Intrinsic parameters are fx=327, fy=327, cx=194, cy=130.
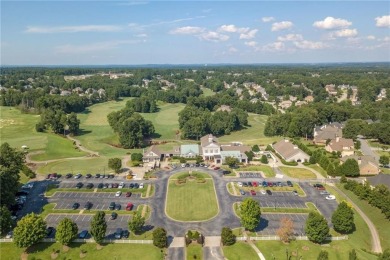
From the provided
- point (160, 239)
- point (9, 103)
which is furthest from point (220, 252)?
point (9, 103)

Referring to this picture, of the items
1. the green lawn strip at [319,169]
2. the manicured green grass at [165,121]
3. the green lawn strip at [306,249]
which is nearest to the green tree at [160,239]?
the green lawn strip at [306,249]

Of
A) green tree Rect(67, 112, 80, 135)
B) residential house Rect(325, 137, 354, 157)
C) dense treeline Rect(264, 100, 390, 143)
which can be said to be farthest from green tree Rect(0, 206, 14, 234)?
dense treeline Rect(264, 100, 390, 143)

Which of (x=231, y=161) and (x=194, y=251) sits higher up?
(x=231, y=161)

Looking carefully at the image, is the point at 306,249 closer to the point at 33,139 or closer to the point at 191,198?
the point at 191,198

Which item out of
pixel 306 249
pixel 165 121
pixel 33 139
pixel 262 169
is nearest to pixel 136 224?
pixel 306 249

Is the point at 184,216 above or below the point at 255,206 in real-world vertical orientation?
below

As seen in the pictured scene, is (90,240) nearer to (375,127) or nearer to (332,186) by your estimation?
(332,186)

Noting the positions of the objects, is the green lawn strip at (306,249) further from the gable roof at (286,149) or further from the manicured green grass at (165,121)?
the manicured green grass at (165,121)
